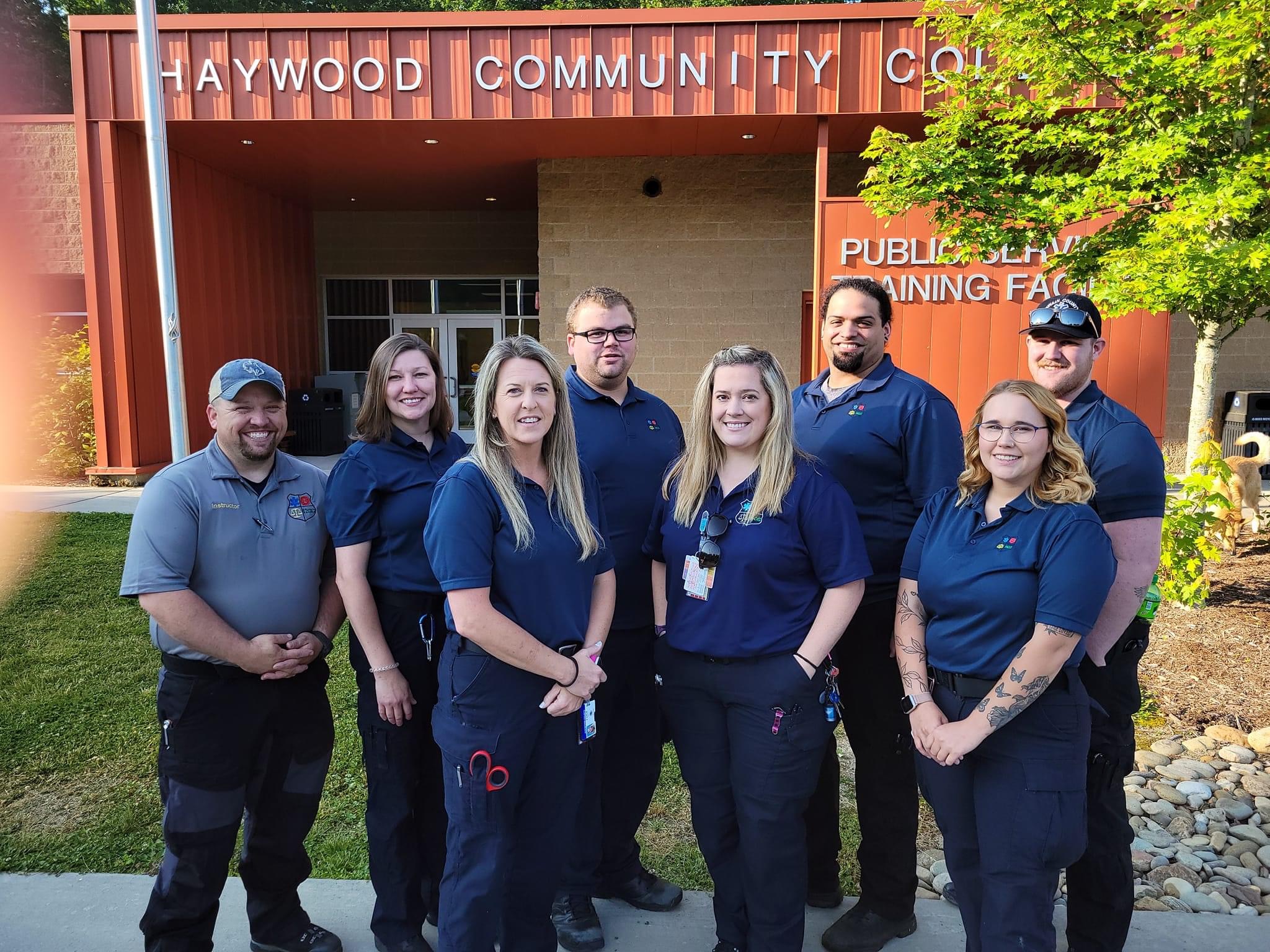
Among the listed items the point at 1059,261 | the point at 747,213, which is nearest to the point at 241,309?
the point at 747,213

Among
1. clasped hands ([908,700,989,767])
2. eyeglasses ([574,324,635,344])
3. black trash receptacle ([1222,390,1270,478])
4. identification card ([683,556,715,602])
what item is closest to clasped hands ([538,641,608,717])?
identification card ([683,556,715,602])

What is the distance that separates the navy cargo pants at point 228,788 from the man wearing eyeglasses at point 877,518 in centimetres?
171

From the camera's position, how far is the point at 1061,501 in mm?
2322

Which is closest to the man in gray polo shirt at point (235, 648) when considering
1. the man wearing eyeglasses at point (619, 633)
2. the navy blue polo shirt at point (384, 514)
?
the navy blue polo shirt at point (384, 514)

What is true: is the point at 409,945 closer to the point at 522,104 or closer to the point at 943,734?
the point at 943,734

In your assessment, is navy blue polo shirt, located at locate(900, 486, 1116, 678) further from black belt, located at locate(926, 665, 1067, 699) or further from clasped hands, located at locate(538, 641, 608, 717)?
clasped hands, located at locate(538, 641, 608, 717)

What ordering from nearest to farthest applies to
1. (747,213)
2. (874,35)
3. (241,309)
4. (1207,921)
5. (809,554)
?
(809,554)
(1207,921)
(874,35)
(747,213)
(241,309)

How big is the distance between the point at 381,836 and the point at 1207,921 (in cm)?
277

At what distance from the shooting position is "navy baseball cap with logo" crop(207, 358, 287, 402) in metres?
2.67

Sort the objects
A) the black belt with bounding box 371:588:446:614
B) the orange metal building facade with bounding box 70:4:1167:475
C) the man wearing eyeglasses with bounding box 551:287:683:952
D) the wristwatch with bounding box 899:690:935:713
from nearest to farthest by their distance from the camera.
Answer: the wristwatch with bounding box 899:690:935:713 < the black belt with bounding box 371:588:446:614 < the man wearing eyeglasses with bounding box 551:287:683:952 < the orange metal building facade with bounding box 70:4:1167:475

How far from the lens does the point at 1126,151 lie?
15.5ft

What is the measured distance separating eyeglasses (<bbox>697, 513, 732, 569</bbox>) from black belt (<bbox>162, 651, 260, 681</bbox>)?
4.49 ft

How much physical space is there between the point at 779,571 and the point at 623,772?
1111mm

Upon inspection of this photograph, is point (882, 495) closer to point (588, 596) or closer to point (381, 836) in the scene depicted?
point (588, 596)
